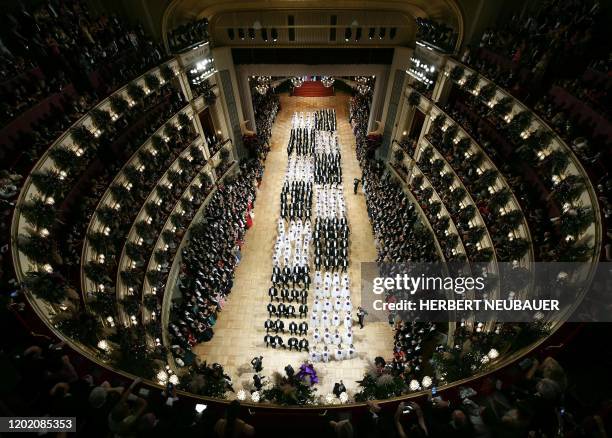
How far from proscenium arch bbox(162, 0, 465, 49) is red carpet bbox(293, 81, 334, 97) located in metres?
23.2

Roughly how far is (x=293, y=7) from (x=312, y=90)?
24.2 m

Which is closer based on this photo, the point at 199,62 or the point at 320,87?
the point at 199,62

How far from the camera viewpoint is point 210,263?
21.0 metres

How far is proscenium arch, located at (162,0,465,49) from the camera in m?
20.8

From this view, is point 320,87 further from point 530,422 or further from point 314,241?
point 530,422

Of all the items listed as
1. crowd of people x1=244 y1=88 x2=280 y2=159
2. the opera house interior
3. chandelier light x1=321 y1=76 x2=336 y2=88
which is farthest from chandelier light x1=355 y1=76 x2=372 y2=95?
crowd of people x1=244 y1=88 x2=280 y2=159

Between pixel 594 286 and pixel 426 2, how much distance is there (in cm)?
2021

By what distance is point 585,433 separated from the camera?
6.76 meters

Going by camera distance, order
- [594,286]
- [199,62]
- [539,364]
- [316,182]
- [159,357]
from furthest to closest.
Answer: [316,182] < [199,62] < [159,357] < [594,286] < [539,364]

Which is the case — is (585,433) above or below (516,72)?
below

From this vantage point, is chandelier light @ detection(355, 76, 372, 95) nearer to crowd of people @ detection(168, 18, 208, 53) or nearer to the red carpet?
the red carpet

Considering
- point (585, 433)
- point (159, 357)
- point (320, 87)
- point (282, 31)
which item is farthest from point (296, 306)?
point (320, 87)

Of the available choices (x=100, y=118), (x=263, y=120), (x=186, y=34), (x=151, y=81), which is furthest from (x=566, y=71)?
(x=263, y=120)

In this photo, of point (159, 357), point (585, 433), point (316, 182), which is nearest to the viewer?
point (585, 433)
